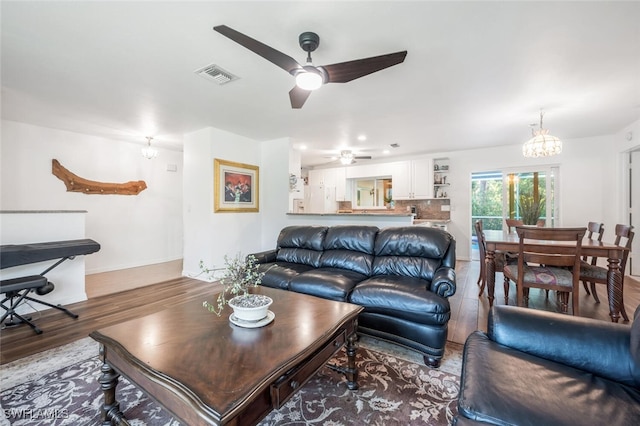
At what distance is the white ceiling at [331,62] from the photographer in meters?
1.84

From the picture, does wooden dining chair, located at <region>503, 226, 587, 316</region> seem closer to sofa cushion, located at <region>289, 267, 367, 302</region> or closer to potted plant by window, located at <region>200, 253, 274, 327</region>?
sofa cushion, located at <region>289, 267, 367, 302</region>

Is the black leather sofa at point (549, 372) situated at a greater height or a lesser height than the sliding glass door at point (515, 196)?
lesser

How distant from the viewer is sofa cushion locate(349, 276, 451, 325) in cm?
202

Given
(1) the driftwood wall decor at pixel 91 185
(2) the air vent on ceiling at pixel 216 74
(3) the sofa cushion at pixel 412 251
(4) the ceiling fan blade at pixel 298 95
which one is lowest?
(3) the sofa cushion at pixel 412 251

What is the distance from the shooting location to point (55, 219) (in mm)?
3354

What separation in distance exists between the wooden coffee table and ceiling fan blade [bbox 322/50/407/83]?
1.78 meters

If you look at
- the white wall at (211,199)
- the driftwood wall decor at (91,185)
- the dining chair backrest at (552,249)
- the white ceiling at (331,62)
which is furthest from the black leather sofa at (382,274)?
the driftwood wall decor at (91,185)

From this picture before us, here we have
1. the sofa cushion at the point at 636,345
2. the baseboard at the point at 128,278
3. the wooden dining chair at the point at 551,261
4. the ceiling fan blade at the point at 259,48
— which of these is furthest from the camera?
the baseboard at the point at 128,278

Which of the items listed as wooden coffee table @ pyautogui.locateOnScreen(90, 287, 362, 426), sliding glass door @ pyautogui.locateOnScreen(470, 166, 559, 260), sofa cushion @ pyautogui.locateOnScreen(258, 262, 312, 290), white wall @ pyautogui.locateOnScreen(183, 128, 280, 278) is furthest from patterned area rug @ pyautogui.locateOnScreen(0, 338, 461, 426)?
sliding glass door @ pyautogui.locateOnScreen(470, 166, 559, 260)

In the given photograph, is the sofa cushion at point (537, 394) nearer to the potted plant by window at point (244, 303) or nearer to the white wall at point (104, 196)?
the potted plant by window at point (244, 303)

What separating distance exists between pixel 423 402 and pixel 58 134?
6.31 metres

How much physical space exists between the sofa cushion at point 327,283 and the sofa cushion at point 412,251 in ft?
1.07

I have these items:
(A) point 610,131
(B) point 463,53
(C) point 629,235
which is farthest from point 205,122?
(A) point 610,131

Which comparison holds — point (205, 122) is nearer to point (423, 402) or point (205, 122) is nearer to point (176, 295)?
point (176, 295)
